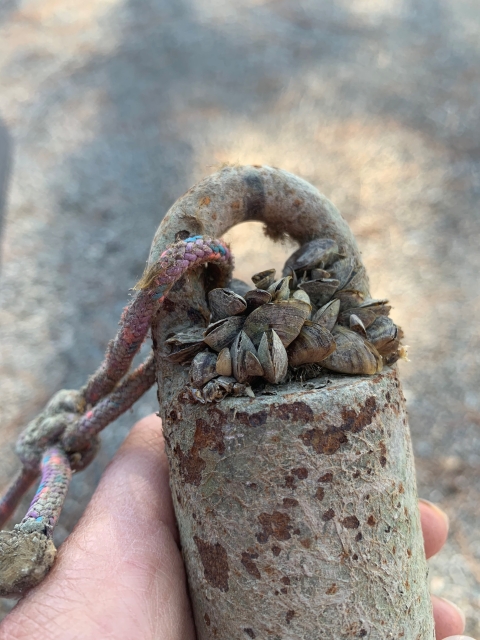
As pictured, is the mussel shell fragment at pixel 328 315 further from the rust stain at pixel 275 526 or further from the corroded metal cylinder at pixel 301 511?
the rust stain at pixel 275 526

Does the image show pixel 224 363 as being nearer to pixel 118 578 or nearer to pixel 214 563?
pixel 214 563

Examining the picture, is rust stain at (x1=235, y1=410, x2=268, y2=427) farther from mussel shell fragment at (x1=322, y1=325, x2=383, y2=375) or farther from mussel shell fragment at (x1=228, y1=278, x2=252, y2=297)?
mussel shell fragment at (x1=228, y1=278, x2=252, y2=297)

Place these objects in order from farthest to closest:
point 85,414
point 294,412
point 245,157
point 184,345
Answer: point 245,157, point 85,414, point 184,345, point 294,412

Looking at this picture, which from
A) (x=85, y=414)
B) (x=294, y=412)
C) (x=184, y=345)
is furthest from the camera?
(x=85, y=414)

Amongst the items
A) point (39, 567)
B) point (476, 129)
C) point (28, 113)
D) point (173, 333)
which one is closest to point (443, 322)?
point (476, 129)

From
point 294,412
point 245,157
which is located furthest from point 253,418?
point 245,157

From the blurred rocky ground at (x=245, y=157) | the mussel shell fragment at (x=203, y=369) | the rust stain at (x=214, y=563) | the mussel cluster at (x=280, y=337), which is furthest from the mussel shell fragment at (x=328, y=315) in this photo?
the blurred rocky ground at (x=245, y=157)
